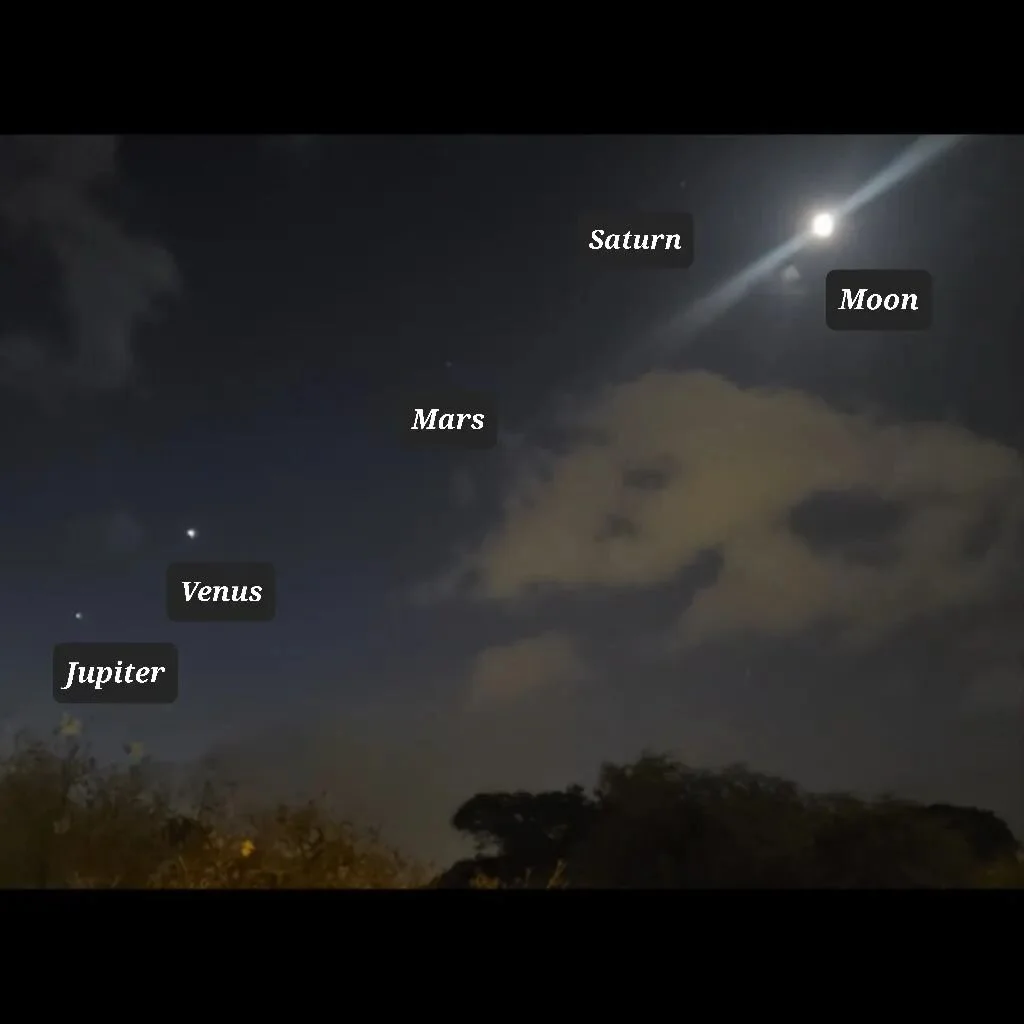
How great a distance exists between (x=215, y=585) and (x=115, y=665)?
0.93ft

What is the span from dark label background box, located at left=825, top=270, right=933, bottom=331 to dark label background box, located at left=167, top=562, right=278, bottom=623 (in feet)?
4.63

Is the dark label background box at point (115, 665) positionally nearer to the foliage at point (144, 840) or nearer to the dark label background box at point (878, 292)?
the foliage at point (144, 840)

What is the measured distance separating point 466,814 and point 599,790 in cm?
30

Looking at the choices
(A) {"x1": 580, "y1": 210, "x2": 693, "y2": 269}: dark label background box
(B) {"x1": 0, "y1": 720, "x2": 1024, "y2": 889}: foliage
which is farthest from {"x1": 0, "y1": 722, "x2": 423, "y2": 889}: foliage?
(A) {"x1": 580, "y1": 210, "x2": 693, "y2": 269}: dark label background box

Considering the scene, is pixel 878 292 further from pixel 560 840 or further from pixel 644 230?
pixel 560 840

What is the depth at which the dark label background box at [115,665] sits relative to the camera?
6.50 feet

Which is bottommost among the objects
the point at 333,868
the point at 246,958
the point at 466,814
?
the point at 246,958

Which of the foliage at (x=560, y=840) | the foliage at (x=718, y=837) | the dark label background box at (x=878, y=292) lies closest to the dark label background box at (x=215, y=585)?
the foliage at (x=560, y=840)

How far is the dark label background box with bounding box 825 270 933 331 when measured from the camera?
2.03 metres
